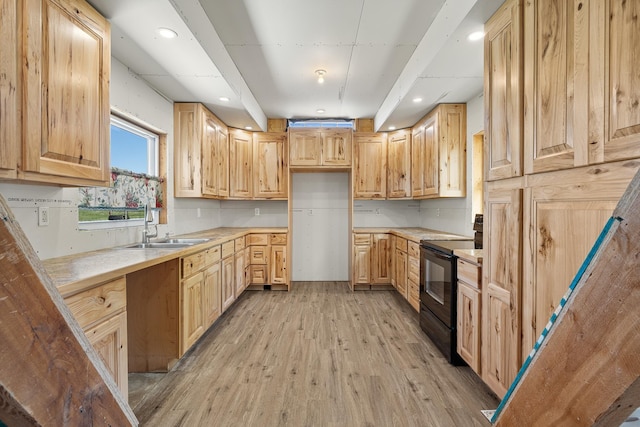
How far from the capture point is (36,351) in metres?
0.35

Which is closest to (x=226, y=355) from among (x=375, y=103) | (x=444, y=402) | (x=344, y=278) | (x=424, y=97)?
(x=444, y=402)

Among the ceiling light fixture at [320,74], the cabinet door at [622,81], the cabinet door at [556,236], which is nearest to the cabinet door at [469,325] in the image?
the cabinet door at [556,236]

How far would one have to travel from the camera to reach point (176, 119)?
3.26 metres

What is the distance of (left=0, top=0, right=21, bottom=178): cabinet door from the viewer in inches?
46.9

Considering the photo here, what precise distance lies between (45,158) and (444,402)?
2.57 m

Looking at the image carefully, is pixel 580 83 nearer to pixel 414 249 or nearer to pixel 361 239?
pixel 414 249

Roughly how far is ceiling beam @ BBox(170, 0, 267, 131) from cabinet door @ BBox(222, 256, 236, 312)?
179 cm

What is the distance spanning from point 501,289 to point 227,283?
Answer: 8.57 ft

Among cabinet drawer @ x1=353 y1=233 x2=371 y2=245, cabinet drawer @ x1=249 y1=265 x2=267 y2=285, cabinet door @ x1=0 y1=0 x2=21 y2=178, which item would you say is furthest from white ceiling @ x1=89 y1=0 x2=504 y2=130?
cabinet drawer @ x1=249 y1=265 x2=267 y2=285

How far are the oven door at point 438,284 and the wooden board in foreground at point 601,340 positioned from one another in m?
2.02

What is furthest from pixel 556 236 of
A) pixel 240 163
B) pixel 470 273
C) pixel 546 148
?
pixel 240 163

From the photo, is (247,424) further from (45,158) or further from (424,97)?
(424,97)

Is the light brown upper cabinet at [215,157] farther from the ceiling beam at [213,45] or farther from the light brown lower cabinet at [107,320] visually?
the light brown lower cabinet at [107,320]

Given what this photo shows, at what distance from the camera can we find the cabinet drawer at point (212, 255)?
2742mm
